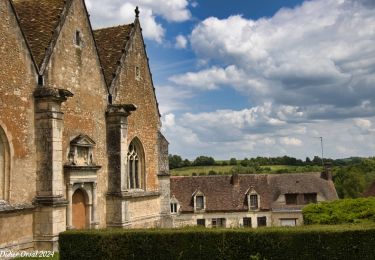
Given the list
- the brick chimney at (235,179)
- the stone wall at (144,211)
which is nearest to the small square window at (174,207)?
the brick chimney at (235,179)

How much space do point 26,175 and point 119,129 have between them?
5871mm

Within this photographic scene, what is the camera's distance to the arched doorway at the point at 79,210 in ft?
57.7

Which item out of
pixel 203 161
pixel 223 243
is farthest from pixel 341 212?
pixel 203 161

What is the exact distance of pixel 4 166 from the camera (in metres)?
14.0

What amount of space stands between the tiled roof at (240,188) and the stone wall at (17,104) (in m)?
32.7

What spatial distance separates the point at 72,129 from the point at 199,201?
3067 cm

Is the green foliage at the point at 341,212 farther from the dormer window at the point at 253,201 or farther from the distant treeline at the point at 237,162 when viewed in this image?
the distant treeline at the point at 237,162

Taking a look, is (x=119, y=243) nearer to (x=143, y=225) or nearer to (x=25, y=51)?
(x=25, y=51)

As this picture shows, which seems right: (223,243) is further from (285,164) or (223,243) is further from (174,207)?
(285,164)

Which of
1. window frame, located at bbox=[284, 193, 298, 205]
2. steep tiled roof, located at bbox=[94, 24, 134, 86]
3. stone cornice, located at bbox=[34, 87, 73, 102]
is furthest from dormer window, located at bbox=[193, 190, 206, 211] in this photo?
stone cornice, located at bbox=[34, 87, 73, 102]

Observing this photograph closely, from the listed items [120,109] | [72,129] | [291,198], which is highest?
[120,109]

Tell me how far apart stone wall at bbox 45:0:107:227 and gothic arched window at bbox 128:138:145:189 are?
2.69 m

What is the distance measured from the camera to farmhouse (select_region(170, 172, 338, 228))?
4584 cm

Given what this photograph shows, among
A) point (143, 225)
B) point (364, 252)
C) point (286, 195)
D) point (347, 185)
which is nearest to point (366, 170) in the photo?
point (347, 185)
